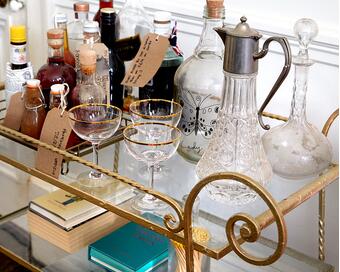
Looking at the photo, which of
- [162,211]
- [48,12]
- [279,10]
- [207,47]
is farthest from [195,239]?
[48,12]

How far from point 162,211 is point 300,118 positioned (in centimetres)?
29

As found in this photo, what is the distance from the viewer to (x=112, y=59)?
133cm

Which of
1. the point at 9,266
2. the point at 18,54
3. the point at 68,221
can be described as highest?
the point at 18,54

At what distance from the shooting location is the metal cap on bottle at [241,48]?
943 millimetres

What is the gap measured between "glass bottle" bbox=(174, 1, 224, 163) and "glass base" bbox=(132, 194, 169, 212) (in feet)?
0.40

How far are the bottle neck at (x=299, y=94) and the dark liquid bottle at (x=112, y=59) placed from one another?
405 mm

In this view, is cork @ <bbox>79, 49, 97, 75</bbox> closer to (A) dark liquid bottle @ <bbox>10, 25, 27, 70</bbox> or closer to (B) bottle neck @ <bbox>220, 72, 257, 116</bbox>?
(A) dark liquid bottle @ <bbox>10, 25, 27, 70</bbox>

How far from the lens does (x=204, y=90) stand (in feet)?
3.87

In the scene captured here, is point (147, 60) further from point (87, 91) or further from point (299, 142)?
point (299, 142)

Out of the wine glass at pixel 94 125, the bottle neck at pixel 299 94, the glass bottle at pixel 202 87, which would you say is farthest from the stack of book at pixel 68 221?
the bottle neck at pixel 299 94

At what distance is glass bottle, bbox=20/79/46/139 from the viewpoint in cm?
124

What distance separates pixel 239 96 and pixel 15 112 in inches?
19.5

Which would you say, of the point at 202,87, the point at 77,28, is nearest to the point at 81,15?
the point at 77,28

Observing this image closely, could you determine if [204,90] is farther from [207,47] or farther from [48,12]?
[48,12]
